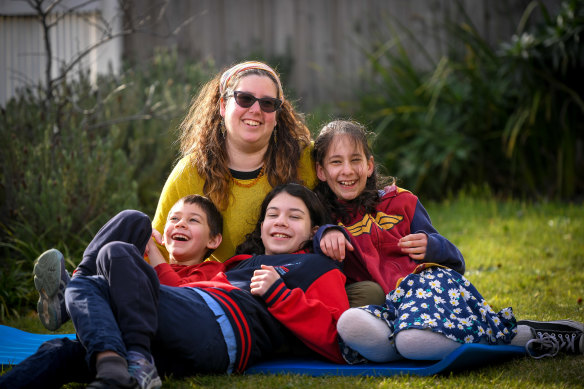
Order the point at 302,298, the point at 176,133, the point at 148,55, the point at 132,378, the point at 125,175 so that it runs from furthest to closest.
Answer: the point at 148,55 < the point at 176,133 < the point at 125,175 < the point at 302,298 < the point at 132,378

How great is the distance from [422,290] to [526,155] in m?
4.32

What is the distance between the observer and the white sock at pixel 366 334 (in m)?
2.72

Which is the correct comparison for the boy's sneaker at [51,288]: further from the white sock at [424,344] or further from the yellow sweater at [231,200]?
the white sock at [424,344]

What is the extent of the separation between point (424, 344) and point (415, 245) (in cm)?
52

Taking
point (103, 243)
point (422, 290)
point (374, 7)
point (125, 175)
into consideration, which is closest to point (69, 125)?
point (125, 175)

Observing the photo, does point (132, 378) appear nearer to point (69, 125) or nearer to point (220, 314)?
point (220, 314)

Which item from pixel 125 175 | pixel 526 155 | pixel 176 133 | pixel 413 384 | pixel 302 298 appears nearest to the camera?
pixel 413 384

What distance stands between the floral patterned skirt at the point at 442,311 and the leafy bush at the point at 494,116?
3.60 meters

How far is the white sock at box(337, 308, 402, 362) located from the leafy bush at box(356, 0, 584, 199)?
3797 millimetres

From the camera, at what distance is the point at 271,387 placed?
255 centimetres

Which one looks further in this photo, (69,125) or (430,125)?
(430,125)

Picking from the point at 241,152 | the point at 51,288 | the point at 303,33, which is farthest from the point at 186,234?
the point at 303,33

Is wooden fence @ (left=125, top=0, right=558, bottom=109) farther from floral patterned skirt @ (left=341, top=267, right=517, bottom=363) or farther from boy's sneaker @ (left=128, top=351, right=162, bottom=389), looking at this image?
boy's sneaker @ (left=128, top=351, right=162, bottom=389)

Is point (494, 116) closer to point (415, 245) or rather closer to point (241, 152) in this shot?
point (241, 152)
